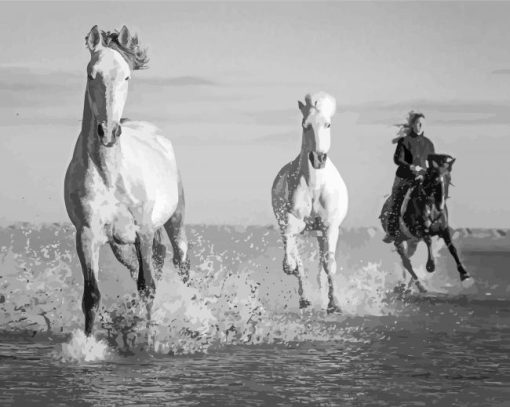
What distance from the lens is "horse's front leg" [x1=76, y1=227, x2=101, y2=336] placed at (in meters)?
8.82

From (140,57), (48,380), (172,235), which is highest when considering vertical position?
(140,57)

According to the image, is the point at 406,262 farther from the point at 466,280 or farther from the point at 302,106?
the point at 302,106

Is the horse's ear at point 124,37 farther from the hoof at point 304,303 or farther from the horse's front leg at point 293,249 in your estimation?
the hoof at point 304,303

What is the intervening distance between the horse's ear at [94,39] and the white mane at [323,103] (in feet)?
12.4

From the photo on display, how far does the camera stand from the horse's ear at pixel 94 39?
29.1ft

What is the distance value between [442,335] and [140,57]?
3.68 m

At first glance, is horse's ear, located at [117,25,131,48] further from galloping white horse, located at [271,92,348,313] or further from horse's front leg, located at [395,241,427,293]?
horse's front leg, located at [395,241,427,293]

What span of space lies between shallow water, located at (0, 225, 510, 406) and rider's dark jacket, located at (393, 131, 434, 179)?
216cm

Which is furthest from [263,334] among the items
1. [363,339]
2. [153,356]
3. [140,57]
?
[140,57]

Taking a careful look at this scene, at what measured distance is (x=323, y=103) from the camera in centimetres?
1220

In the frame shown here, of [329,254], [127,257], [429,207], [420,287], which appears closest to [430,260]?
[420,287]

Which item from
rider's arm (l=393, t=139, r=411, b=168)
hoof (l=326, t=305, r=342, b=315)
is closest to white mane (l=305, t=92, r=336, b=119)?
hoof (l=326, t=305, r=342, b=315)

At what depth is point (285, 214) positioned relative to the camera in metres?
12.6

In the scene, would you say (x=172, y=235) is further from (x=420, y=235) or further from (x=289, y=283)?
(x=289, y=283)
